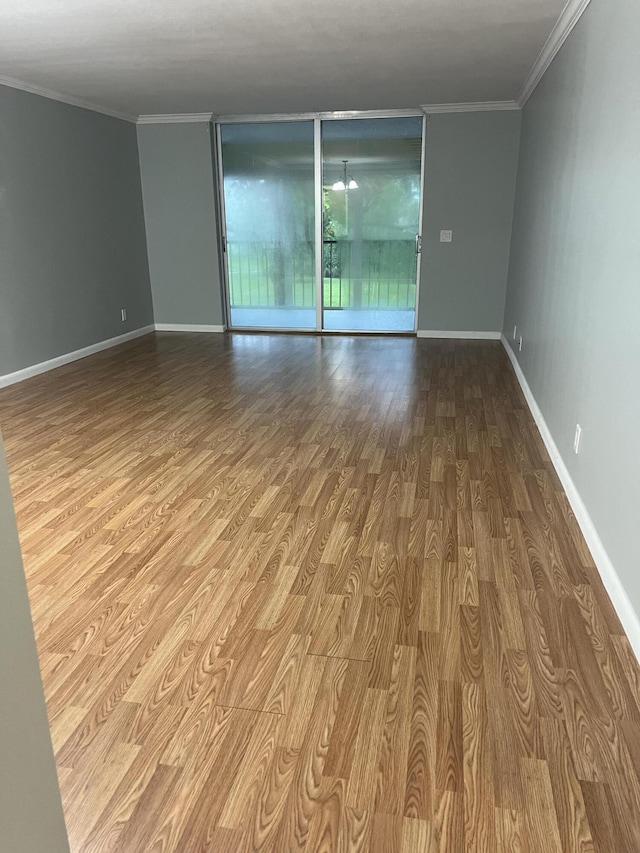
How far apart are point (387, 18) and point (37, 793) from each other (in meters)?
4.09

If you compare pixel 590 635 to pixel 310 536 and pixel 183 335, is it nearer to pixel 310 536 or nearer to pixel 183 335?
pixel 310 536

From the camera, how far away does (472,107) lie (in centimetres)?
636

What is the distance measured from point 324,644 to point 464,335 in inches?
226

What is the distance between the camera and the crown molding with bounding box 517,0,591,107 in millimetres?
3294

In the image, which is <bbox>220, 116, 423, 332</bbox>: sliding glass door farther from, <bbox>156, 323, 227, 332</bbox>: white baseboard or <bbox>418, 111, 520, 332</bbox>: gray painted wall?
<bbox>156, 323, 227, 332</bbox>: white baseboard

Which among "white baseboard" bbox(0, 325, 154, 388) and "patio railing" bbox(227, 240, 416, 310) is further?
"patio railing" bbox(227, 240, 416, 310)

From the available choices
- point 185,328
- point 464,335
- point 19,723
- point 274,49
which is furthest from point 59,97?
point 19,723

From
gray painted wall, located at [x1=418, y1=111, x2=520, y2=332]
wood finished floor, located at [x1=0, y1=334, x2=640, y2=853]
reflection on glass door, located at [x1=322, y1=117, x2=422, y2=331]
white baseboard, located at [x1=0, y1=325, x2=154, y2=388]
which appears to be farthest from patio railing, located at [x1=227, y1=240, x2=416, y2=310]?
wood finished floor, located at [x1=0, y1=334, x2=640, y2=853]

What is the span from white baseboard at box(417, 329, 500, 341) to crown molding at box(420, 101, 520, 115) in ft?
7.69

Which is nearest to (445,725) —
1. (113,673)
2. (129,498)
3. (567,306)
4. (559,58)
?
(113,673)

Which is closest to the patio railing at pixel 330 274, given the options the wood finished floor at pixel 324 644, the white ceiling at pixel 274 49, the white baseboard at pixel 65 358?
the white baseboard at pixel 65 358

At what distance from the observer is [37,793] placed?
962 mm

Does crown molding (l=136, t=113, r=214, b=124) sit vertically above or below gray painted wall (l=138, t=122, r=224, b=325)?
above

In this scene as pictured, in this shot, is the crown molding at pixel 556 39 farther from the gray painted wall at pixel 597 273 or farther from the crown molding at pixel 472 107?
the crown molding at pixel 472 107
